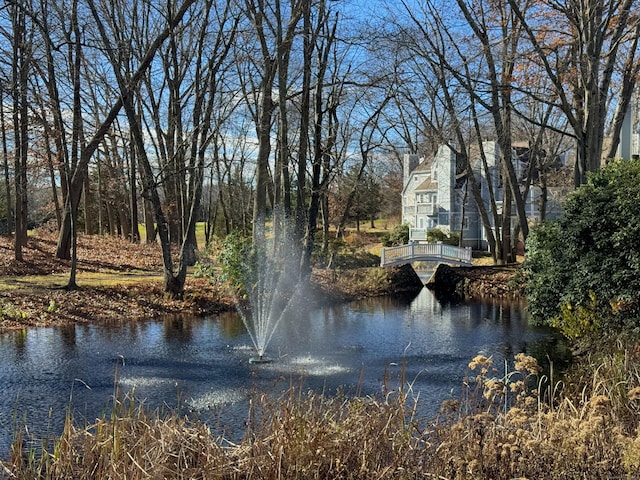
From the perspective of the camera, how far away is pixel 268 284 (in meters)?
17.0

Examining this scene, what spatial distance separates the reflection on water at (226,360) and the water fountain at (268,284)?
0.68 m

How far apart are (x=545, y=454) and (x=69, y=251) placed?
2018 centimetres

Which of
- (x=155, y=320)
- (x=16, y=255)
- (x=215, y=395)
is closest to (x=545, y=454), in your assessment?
(x=215, y=395)

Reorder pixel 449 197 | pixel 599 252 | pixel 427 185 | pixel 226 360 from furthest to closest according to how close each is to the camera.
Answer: pixel 427 185
pixel 449 197
pixel 226 360
pixel 599 252

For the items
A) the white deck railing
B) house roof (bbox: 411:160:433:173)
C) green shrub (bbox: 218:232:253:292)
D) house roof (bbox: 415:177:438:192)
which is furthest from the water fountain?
house roof (bbox: 411:160:433:173)

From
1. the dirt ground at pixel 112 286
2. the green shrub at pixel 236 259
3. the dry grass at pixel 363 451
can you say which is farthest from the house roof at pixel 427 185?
the dry grass at pixel 363 451

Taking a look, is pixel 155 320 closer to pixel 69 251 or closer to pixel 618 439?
pixel 69 251

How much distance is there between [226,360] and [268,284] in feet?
22.2

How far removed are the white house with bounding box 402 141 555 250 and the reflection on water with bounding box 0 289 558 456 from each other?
2356cm

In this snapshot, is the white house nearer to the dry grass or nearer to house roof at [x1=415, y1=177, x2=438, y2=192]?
house roof at [x1=415, y1=177, x2=438, y2=192]

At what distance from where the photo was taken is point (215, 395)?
26.2 feet

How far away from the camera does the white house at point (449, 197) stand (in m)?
38.7

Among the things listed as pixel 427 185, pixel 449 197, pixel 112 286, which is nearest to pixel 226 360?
pixel 112 286

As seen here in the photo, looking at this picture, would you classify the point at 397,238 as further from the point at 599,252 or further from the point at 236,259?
the point at 599,252
